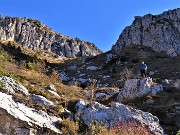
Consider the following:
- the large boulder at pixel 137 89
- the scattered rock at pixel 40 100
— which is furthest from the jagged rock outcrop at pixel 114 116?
the large boulder at pixel 137 89

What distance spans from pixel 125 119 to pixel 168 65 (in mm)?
37271

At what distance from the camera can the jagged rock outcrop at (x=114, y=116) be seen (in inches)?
609

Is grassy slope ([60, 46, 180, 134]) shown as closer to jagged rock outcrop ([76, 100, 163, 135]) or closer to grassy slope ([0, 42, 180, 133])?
grassy slope ([0, 42, 180, 133])

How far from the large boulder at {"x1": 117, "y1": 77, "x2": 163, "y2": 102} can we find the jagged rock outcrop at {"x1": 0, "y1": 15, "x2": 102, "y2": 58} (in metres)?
80.9

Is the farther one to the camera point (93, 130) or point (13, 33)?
point (13, 33)

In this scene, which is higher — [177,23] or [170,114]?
[177,23]

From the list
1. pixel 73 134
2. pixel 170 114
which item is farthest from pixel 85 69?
pixel 73 134

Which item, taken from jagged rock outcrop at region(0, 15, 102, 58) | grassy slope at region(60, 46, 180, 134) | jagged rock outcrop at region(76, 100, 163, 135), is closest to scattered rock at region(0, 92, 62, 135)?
jagged rock outcrop at region(76, 100, 163, 135)

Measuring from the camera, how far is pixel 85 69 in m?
62.9

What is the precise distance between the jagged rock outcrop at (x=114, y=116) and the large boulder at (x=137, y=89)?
20.3 feet

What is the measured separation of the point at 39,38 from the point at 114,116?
110055mm

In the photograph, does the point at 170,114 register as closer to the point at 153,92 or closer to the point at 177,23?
the point at 153,92

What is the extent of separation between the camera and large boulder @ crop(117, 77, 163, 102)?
2284 centimetres

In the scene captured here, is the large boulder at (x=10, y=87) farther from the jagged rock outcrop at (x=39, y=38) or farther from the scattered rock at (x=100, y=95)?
the jagged rock outcrop at (x=39, y=38)
